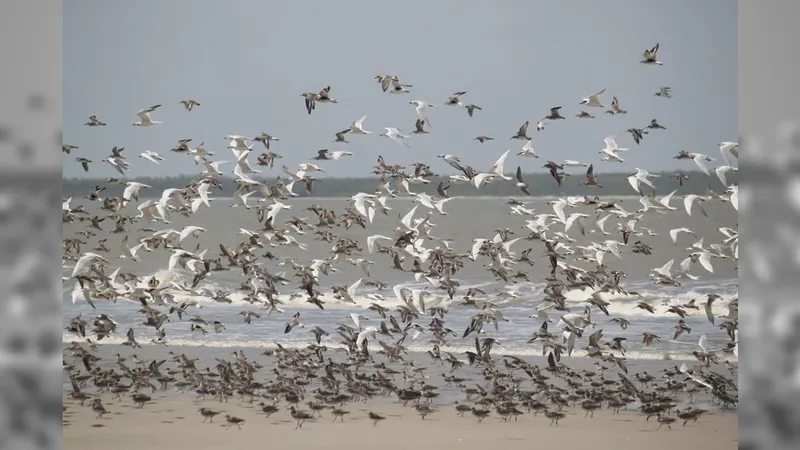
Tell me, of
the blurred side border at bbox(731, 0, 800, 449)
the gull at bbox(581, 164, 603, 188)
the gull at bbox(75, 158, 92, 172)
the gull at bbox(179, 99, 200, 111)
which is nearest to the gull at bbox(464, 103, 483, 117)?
the gull at bbox(581, 164, 603, 188)

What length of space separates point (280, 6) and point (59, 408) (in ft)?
11.8

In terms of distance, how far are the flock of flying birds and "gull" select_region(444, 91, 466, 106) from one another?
0.05 feet

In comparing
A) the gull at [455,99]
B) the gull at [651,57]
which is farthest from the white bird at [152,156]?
the gull at [651,57]

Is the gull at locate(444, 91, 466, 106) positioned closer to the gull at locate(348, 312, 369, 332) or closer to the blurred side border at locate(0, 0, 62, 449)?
the gull at locate(348, 312, 369, 332)

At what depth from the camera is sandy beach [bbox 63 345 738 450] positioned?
4.41m

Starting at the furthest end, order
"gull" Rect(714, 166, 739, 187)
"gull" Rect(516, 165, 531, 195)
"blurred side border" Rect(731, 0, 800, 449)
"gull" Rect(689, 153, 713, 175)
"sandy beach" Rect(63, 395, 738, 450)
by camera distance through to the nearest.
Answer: "gull" Rect(714, 166, 739, 187)
"gull" Rect(689, 153, 713, 175)
"gull" Rect(516, 165, 531, 195)
"sandy beach" Rect(63, 395, 738, 450)
"blurred side border" Rect(731, 0, 800, 449)

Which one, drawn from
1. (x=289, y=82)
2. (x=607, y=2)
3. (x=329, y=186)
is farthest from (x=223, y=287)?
(x=607, y=2)

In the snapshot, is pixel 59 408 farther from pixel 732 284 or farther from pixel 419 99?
pixel 732 284

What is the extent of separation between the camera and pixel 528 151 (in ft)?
16.2

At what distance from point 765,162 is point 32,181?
4.84 ft

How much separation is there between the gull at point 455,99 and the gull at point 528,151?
46 centimetres

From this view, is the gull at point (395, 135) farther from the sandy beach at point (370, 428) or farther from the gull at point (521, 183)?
the sandy beach at point (370, 428)

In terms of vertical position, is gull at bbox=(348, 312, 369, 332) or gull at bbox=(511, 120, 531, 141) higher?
gull at bbox=(511, 120, 531, 141)

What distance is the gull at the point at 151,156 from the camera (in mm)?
5039
